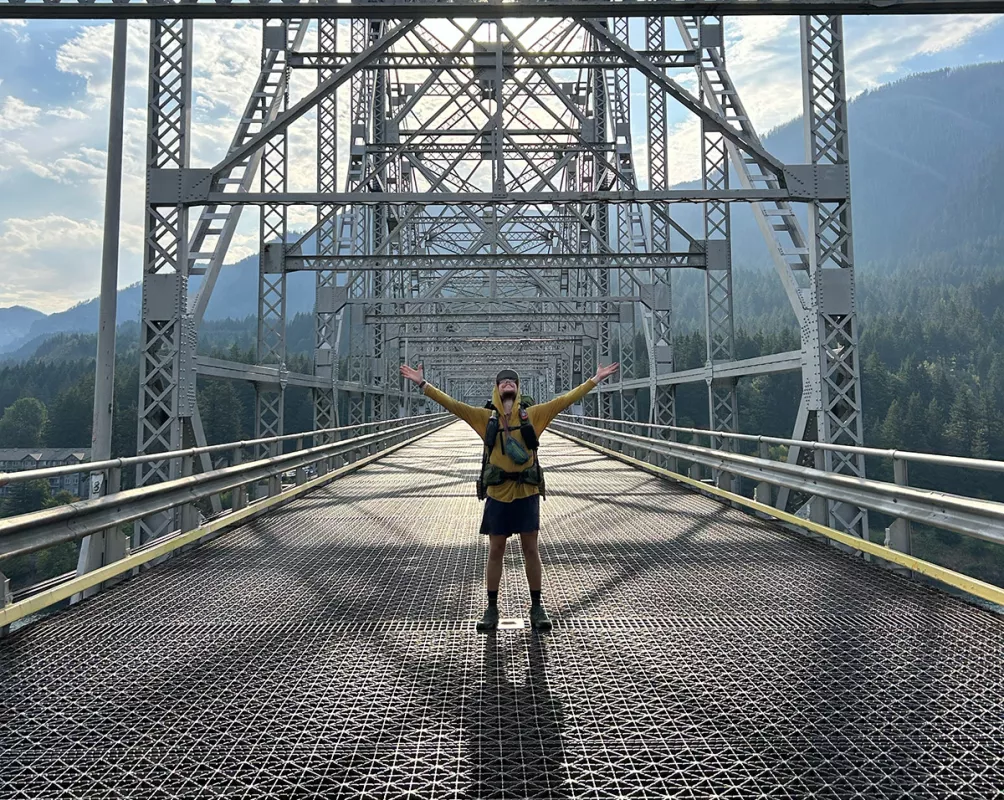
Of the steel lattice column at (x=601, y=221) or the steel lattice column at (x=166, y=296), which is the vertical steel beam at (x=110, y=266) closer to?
the steel lattice column at (x=166, y=296)

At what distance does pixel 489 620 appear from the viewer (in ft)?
16.5

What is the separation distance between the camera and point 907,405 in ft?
329

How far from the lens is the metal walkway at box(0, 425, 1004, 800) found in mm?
3139

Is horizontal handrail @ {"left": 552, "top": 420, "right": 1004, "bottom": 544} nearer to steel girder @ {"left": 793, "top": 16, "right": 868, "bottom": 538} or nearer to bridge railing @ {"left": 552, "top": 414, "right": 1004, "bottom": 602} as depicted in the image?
bridge railing @ {"left": 552, "top": 414, "right": 1004, "bottom": 602}

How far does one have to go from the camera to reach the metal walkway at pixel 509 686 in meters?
3.14

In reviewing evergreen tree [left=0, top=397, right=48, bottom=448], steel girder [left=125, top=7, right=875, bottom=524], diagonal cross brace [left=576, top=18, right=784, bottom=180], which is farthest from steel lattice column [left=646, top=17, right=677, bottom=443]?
evergreen tree [left=0, top=397, right=48, bottom=448]

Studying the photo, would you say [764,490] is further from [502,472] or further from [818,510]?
[502,472]

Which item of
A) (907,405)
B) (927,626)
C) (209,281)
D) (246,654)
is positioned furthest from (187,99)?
(907,405)

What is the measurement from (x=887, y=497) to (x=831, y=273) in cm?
610

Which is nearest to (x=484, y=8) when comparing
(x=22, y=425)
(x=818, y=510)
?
(x=818, y=510)

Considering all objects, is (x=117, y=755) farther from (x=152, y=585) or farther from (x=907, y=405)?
(x=907, y=405)

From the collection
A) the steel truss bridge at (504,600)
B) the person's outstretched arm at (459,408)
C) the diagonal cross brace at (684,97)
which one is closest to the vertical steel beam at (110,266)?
the steel truss bridge at (504,600)

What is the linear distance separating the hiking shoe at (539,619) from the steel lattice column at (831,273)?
7551mm

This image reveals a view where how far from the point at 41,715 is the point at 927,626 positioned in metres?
5.33
